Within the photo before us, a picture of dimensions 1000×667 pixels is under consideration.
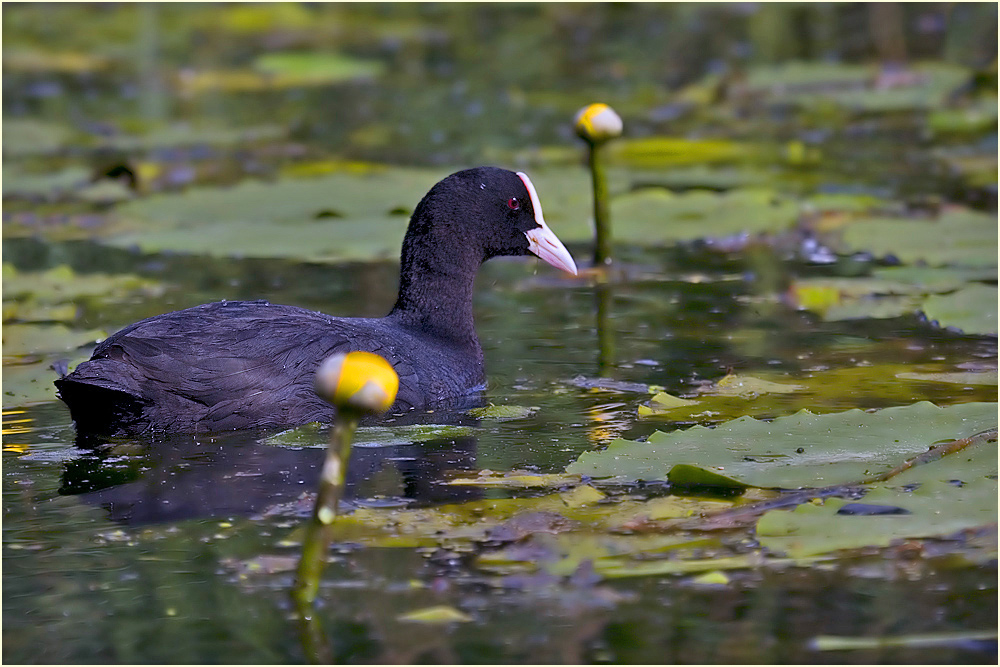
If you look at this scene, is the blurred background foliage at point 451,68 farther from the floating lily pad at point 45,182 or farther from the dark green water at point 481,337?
the floating lily pad at point 45,182

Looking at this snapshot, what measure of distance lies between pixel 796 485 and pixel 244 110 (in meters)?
9.88

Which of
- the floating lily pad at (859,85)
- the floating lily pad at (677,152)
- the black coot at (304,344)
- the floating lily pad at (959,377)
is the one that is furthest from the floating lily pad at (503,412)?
the floating lily pad at (859,85)

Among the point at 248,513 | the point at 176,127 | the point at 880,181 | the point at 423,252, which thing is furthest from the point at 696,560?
the point at 176,127

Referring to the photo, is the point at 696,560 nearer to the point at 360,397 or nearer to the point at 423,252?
the point at 360,397

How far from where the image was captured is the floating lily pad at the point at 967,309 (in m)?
6.25

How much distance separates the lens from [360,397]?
122 inches

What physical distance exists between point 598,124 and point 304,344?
2414 millimetres

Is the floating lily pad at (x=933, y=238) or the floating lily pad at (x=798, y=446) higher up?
the floating lily pad at (x=933, y=238)

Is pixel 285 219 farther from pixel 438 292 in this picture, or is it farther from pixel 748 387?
pixel 748 387

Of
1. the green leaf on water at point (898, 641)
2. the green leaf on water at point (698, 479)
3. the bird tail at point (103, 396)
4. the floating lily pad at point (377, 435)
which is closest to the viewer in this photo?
the green leaf on water at point (898, 641)

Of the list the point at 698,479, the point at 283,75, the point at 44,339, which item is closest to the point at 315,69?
the point at 283,75

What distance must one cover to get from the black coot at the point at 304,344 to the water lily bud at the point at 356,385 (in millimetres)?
1841

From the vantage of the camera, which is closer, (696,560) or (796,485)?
(696,560)

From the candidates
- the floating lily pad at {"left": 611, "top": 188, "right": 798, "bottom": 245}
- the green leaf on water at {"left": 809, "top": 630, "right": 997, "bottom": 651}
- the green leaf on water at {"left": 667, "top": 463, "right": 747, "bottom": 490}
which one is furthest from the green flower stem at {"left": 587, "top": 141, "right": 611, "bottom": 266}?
the green leaf on water at {"left": 809, "top": 630, "right": 997, "bottom": 651}
